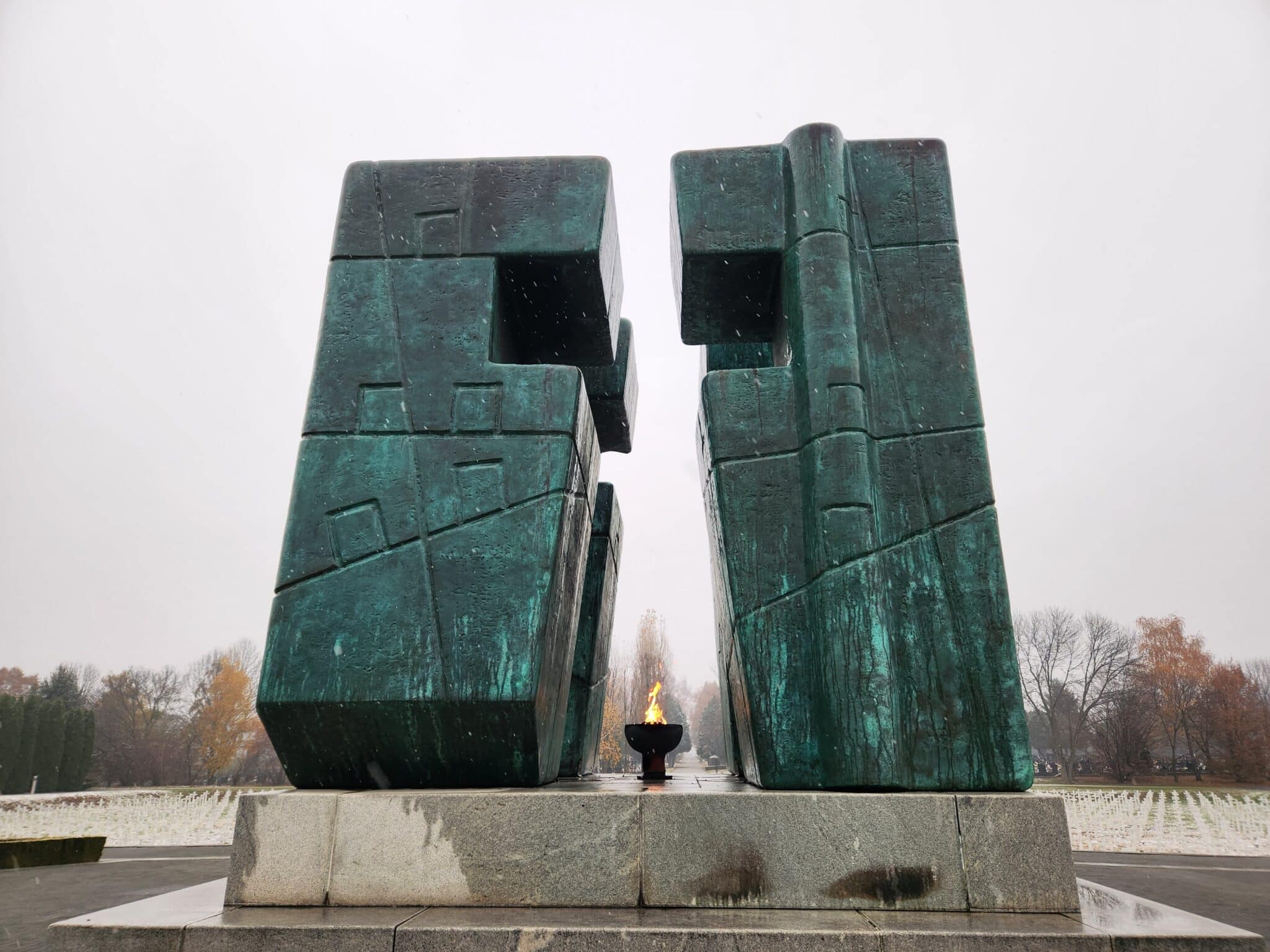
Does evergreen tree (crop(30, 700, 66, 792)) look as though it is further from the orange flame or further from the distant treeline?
the orange flame

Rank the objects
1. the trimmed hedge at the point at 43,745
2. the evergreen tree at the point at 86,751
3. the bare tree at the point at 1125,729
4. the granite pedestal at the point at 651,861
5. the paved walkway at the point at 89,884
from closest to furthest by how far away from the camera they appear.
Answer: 1. the granite pedestal at the point at 651,861
2. the paved walkway at the point at 89,884
3. the trimmed hedge at the point at 43,745
4. the bare tree at the point at 1125,729
5. the evergreen tree at the point at 86,751

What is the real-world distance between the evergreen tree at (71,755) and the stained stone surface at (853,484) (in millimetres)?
36803

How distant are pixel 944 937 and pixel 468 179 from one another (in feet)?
14.6

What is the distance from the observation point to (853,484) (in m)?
3.91

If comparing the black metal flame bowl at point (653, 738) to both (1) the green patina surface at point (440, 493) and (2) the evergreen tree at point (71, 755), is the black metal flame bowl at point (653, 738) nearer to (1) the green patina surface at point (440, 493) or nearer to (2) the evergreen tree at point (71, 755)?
(1) the green patina surface at point (440, 493)

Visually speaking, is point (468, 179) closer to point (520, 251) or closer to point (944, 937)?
point (520, 251)

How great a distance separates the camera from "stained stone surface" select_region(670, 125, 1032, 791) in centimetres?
370

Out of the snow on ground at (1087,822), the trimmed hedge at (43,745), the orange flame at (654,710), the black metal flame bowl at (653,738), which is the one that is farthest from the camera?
the trimmed hedge at (43,745)

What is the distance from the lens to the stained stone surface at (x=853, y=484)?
12.1 ft

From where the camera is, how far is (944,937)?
9.04 feet

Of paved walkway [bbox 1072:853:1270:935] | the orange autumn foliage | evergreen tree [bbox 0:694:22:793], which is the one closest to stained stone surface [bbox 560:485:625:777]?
paved walkway [bbox 1072:853:1270:935]

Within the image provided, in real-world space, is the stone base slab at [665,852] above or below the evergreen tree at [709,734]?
above

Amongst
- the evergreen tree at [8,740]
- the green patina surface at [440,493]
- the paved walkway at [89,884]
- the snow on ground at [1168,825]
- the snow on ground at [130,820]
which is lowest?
the snow on ground at [1168,825]

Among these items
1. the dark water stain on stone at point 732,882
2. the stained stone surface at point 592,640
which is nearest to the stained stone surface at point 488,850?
the dark water stain on stone at point 732,882
